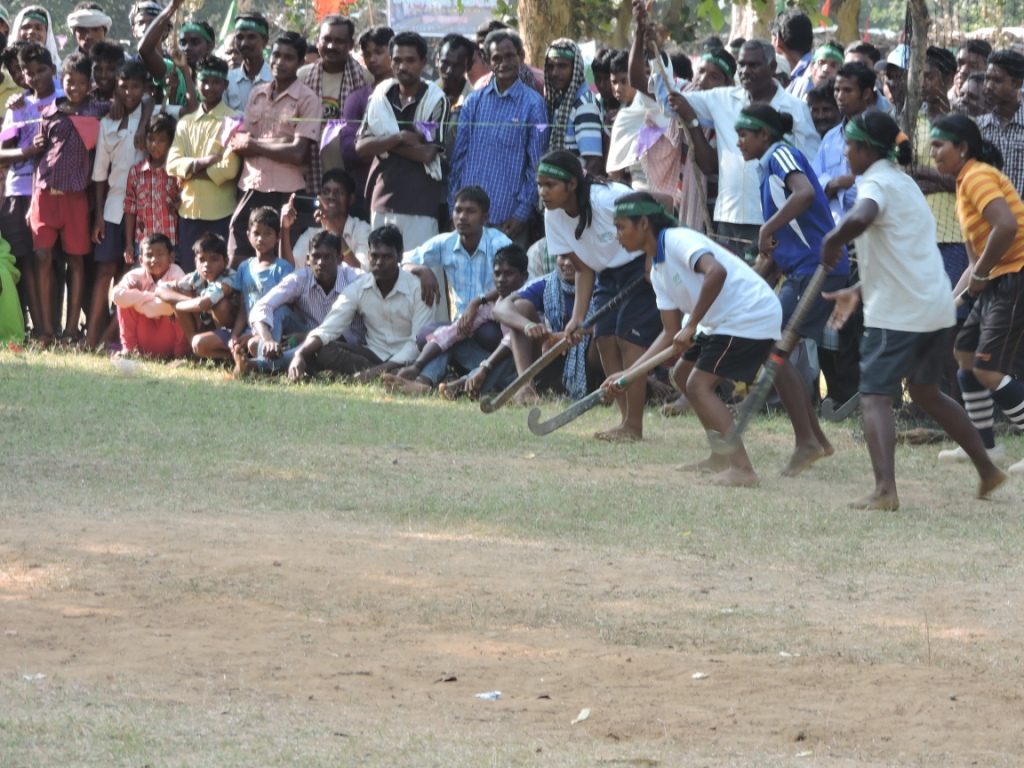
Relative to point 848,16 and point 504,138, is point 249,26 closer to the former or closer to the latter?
point 504,138

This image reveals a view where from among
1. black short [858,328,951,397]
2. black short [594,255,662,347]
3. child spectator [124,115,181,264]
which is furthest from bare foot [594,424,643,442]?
child spectator [124,115,181,264]

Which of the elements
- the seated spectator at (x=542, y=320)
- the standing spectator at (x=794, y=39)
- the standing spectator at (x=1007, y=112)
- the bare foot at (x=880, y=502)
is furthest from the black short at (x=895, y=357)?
the standing spectator at (x=794, y=39)

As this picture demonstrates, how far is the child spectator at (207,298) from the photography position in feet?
40.0

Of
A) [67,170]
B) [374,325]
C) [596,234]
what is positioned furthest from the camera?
[67,170]

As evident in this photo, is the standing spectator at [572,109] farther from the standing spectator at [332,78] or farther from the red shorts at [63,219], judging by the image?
the red shorts at [63,219]

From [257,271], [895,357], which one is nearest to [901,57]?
[257,271]

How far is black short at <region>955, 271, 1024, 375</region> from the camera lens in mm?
8578

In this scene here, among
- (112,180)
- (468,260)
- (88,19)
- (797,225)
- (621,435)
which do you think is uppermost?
(88,19)

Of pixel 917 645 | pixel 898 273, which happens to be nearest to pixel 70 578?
pixel 917 645

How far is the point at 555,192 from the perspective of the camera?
9.11 meters

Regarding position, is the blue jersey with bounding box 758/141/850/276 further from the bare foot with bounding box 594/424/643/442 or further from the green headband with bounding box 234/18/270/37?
the green headband with bounding box 234/18/270/37

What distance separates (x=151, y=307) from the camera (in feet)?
40.9

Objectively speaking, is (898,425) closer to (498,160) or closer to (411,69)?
(498,160)

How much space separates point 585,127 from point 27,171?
4.74 m
